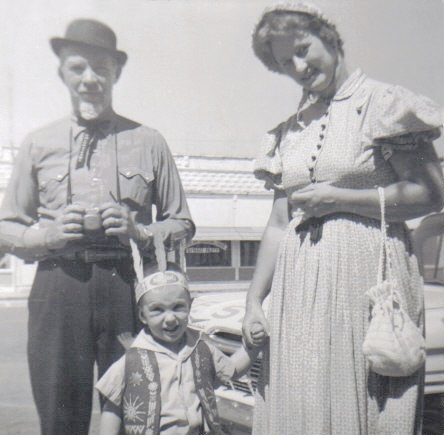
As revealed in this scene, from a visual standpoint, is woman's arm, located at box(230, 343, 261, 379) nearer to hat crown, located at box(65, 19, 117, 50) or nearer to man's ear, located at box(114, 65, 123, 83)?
man's ear, located at box(114, 65, 123, 83)

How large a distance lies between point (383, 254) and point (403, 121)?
14.7 inches

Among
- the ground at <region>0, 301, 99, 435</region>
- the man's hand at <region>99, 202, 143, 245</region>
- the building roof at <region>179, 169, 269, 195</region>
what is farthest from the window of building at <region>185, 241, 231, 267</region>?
the man's hand at <region>99, 202, 143, 245</region>

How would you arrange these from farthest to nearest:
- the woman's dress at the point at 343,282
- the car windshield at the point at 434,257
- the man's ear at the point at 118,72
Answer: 1. the car windshield at the point at 434,257
2. the man's ear at the point at 118,72
3. the woman's dress at the point at 343,282

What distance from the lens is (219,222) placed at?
10.0 meters

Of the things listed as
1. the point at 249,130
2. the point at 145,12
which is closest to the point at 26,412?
the point at 249,130

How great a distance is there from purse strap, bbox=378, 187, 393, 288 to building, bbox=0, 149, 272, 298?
213cm

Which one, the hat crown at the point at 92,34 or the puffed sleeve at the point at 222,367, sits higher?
the hat crown at the point at 92,34

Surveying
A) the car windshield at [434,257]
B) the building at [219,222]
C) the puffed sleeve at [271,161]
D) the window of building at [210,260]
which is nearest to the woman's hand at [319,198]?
the puffed sleeve at [271,161]

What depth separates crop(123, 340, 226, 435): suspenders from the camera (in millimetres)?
1940

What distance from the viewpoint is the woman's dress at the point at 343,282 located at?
1690 millimetres

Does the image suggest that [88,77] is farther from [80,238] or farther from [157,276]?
[157,276]

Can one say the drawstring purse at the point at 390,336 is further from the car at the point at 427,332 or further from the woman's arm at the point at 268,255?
the car at the point at 427,332

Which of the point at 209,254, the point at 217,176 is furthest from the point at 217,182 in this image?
the point at 209,254

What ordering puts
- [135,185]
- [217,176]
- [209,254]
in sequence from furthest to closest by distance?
1. [209,254]
2. [217,176]
3. [135,185]
